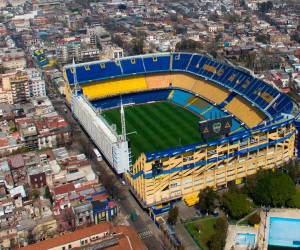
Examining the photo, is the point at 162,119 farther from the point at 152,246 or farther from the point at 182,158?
the point at 152,246

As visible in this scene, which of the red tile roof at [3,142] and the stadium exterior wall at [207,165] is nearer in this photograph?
the stadium exterior wall at [207,165]

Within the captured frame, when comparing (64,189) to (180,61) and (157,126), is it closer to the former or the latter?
(157,126)

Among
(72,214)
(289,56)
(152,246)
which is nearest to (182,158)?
(152,246)

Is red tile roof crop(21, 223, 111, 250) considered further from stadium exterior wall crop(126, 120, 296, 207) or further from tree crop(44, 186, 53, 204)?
tree crop(44, 186, 53, 204)

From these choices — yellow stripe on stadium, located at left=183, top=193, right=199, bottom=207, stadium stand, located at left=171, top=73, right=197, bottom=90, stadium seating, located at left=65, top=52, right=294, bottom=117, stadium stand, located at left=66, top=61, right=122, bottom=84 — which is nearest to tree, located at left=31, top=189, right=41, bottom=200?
yellow stripe on stadium, located at left=183, top=193, right=199, bottom=207

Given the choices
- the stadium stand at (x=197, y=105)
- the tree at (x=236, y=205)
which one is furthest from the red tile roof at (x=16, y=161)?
the stadium stand at (x=197, y=105)

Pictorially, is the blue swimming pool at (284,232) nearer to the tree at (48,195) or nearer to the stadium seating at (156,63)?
the tree at (48,195)

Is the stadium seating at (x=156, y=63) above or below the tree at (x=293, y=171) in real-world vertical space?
above

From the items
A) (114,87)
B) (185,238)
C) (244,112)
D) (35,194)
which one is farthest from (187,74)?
(185,238)
